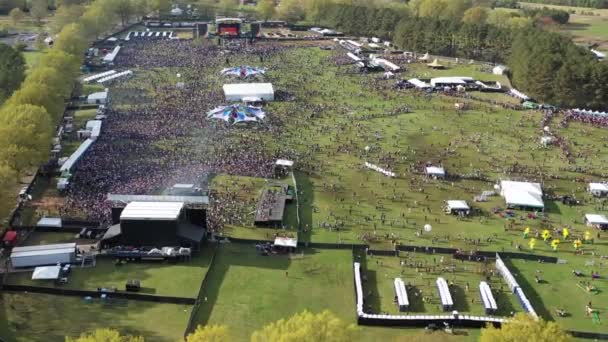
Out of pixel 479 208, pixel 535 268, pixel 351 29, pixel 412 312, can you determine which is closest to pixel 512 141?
pixel 479 208

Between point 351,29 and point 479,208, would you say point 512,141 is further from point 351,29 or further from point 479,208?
point 351,29

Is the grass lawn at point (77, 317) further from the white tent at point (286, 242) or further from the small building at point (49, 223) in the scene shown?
the white tent at point (286, 242)

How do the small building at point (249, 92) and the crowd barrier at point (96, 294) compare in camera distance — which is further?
the small building at point (249, 92)

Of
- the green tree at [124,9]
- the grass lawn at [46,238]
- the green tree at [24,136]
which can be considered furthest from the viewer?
the green tree at [124,9]

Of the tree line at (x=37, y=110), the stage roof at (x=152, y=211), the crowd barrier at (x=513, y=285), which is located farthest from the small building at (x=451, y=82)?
the stage roof at (x=152, y=211)

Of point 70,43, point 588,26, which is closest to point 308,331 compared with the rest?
point 70,43

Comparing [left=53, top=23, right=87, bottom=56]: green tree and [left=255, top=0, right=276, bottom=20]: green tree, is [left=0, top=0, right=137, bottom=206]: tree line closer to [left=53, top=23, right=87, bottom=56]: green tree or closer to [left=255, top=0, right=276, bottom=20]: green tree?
[left=53, top=23, right=87, bottom=56]: green tree

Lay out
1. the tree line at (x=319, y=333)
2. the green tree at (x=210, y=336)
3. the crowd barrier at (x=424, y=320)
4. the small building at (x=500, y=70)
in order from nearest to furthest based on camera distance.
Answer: the tree line at (x=319, y=333), the green tree at (x=210, y=336), the crowd barrier at (x=424, y=320), the small building at (x=500, y=70)
